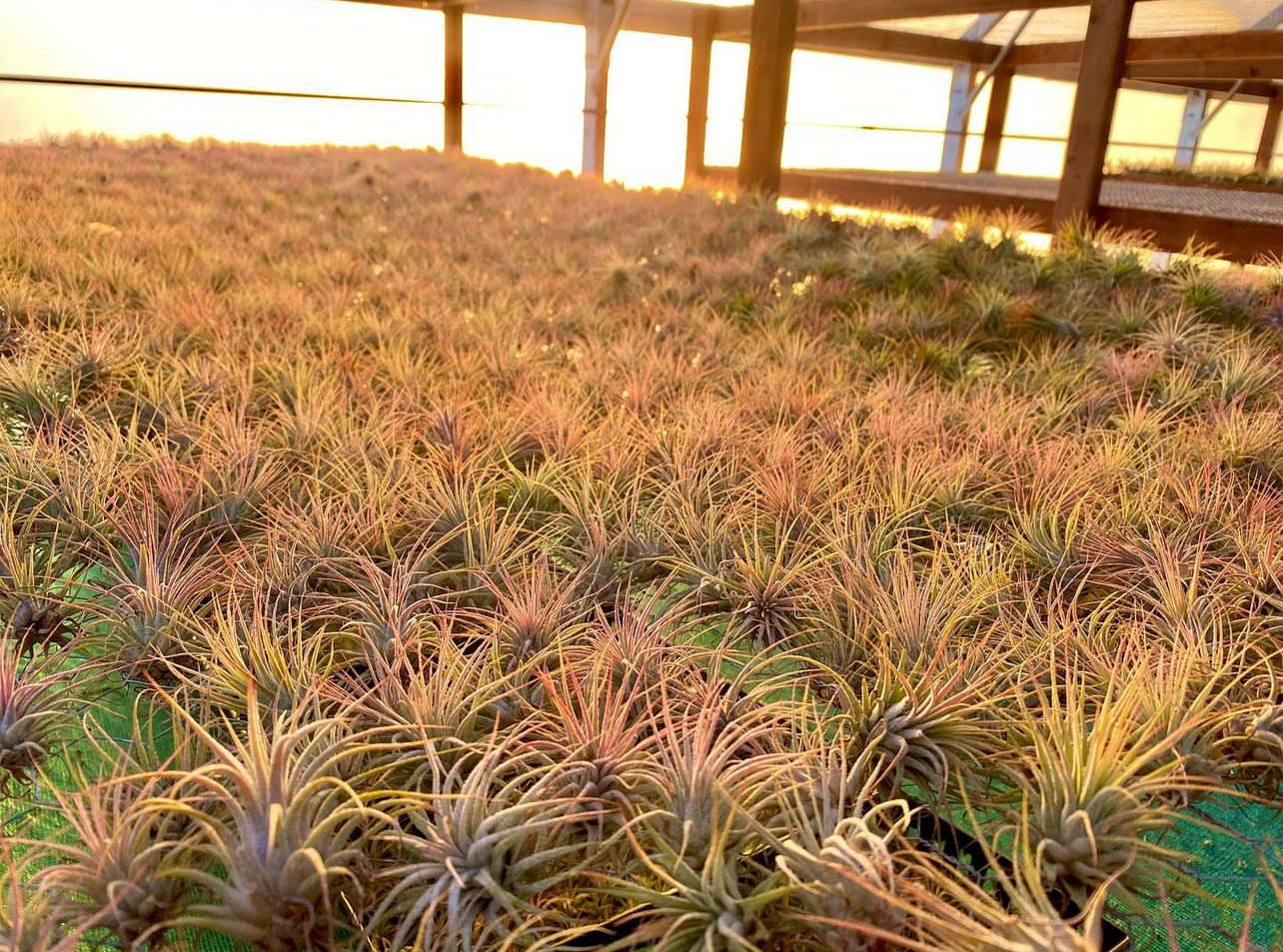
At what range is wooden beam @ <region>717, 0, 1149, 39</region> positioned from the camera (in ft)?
12.0

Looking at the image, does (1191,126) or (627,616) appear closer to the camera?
(627,616)

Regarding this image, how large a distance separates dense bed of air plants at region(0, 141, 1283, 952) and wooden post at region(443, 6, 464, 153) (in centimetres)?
407

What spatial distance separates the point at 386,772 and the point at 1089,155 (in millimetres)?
3334

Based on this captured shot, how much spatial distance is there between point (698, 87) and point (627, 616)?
5153 mm

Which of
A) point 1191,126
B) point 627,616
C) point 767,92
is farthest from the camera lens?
point 1191,126

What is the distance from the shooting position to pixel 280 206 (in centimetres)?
393

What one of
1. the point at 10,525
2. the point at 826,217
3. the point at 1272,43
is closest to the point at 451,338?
the point at 10,525

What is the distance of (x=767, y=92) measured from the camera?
4270mm

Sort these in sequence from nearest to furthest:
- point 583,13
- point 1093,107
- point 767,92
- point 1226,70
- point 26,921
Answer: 1. point 26,921
2. point 1093,107
3. point 767,92
4. point 1226,70
5. point 583,13

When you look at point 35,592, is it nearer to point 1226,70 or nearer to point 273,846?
point 273,846

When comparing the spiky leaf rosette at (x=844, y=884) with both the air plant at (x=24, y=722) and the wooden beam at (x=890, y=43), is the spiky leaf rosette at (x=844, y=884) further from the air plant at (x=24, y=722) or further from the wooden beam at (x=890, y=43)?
the wooden beam at (x=890, y=43)

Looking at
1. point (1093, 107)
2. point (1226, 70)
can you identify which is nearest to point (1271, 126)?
point (1226, 70)

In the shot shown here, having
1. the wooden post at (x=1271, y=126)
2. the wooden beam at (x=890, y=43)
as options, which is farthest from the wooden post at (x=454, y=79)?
the wooden post at (x=1271, y=126)

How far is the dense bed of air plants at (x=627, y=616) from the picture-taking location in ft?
2.29
